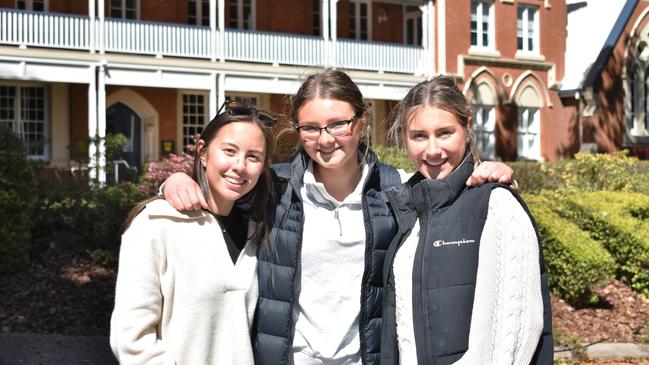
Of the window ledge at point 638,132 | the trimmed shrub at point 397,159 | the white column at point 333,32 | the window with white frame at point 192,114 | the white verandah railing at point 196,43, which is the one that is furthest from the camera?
the window ledge at point 638,132

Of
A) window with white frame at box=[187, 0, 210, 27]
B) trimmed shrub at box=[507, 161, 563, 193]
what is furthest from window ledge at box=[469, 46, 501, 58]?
trimmed shrub at box=[507, 161, 563, 193]

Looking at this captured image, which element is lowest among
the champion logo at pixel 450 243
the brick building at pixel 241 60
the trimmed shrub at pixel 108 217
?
the trimmed shrub at pixel 108 217

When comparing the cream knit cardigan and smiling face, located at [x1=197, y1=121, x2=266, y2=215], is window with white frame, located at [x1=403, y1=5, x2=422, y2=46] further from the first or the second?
the cream knit cardigan

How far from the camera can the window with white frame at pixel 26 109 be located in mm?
21547

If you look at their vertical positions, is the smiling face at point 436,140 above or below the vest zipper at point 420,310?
above

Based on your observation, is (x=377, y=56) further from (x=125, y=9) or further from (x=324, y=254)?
(x=324, y=254)

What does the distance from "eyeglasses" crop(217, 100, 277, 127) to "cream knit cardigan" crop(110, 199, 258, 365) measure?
424mm

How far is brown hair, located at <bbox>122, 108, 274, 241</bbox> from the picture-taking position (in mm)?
3311

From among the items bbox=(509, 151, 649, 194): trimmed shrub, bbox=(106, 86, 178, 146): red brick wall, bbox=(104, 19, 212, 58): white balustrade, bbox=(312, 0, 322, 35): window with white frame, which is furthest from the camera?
bbox=(312, 0, 322, 35): window with white frame

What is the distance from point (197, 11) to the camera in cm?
2414

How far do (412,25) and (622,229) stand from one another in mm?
18874

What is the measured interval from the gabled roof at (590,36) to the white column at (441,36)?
5354 mm

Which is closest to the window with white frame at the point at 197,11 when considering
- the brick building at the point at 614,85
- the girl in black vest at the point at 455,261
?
the brick building at the point at 614,85

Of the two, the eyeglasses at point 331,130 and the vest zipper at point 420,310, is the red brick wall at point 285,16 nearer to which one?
the eyeglasses at point 331,130
